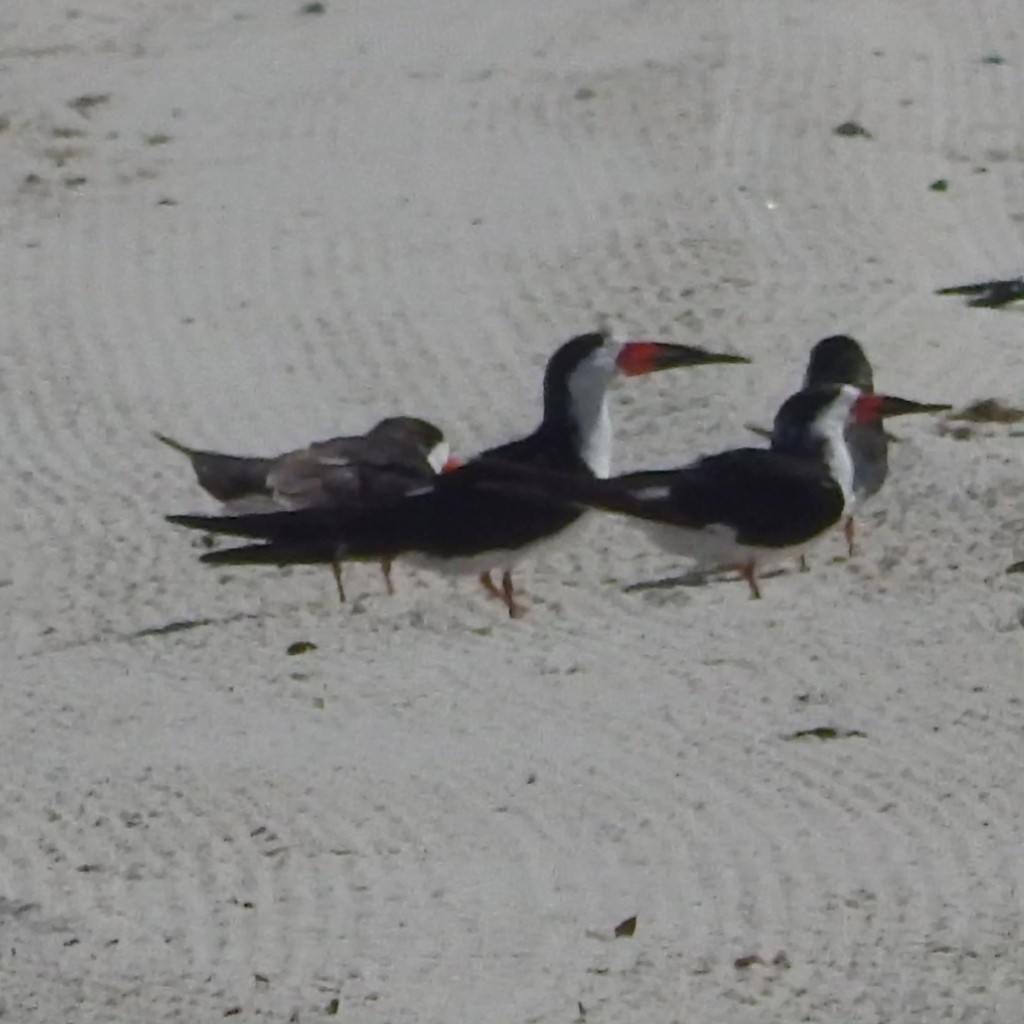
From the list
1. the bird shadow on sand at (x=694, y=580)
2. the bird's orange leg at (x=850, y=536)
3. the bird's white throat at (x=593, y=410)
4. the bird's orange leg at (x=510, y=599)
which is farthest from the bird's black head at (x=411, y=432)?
the bird's orange leg at (x=850, y=536)

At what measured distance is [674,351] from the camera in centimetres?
977

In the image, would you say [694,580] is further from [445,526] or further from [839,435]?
[445,526]

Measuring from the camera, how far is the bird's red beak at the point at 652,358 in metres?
9.64

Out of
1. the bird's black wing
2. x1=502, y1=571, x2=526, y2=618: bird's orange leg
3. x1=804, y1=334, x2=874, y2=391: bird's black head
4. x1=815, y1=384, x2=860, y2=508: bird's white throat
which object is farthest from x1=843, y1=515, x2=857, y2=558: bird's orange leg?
x1=502, y1=571, x2=526, y2=618: bird's orange leg

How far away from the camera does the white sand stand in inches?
248

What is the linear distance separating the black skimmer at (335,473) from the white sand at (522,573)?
8.9 inches

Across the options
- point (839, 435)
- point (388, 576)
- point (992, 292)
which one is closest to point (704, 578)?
point (839, 435)

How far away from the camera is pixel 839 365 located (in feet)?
33.4

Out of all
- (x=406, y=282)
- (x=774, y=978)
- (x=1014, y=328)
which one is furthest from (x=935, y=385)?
(x=774, y=978)

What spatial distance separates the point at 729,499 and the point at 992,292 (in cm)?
337

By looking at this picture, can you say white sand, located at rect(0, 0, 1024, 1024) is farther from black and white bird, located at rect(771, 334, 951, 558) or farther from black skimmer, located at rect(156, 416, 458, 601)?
black skimmer, located at rect(156, 416, 458, 601)

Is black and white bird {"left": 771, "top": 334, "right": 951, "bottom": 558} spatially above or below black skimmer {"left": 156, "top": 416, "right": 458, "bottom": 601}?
below

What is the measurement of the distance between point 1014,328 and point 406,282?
233 centimetres

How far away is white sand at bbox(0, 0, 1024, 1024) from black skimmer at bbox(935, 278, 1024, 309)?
10cm
